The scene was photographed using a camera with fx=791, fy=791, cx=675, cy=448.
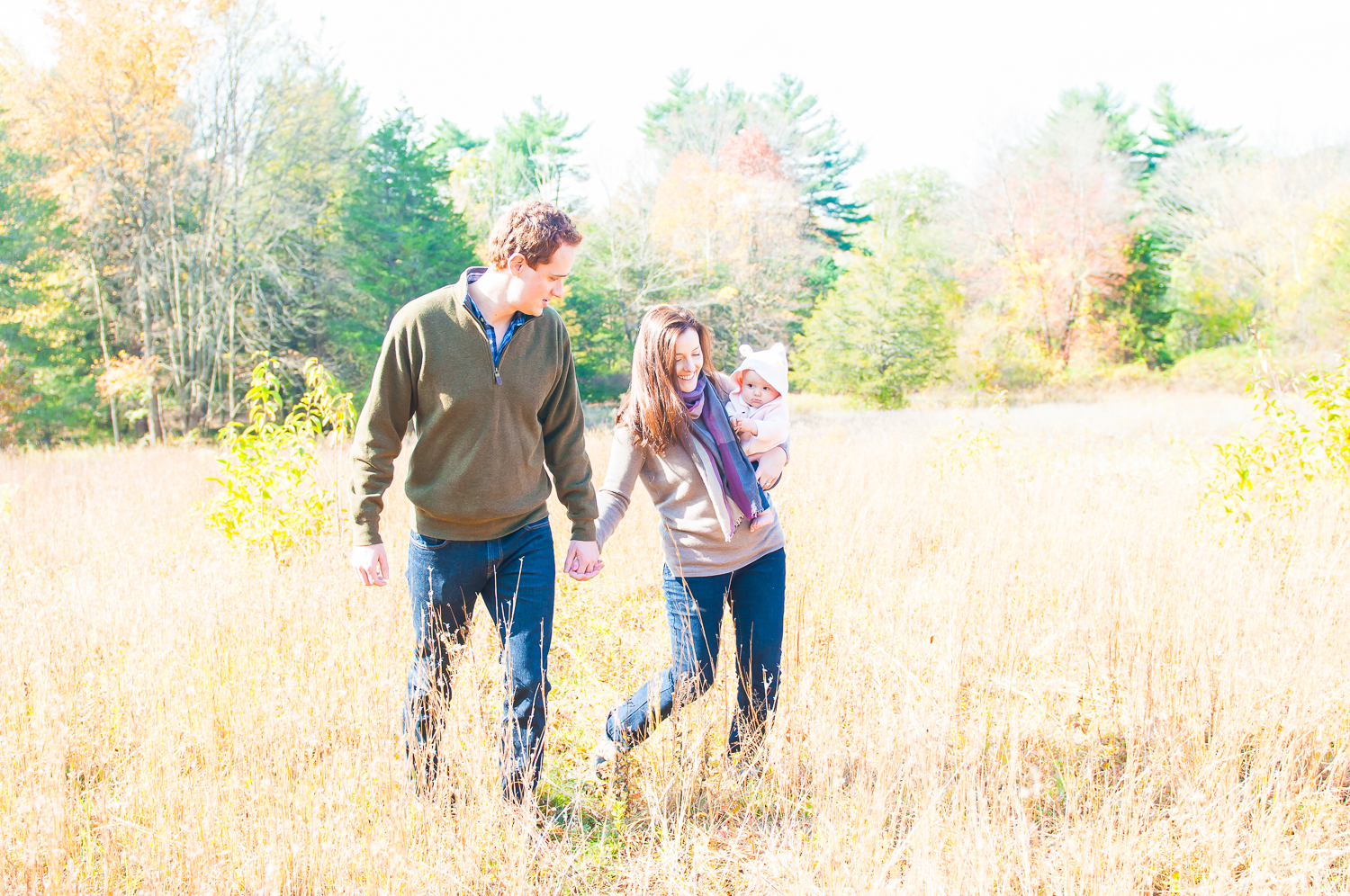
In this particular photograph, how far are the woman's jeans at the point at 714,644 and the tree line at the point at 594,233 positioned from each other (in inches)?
443

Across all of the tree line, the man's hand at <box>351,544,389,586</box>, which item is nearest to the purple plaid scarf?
the man's hand at <box>351,544,389,586</box>

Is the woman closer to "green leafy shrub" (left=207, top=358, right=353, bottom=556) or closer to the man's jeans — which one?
the man's jeans

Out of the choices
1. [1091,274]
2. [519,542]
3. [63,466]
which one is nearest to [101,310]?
[63,466]

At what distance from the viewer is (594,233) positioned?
26.0 metres

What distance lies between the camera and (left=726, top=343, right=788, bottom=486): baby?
8.09 feet

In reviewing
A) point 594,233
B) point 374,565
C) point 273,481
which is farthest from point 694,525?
point 594,233

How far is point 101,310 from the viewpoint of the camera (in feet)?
53.8

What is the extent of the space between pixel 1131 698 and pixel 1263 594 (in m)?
1.19

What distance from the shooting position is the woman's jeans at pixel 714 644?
236 cm

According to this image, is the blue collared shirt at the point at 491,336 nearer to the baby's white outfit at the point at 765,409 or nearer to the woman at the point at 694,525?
the woman at the point at 694,525

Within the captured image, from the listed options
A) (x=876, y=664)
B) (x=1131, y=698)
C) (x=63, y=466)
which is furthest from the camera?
(x=63, y=466)

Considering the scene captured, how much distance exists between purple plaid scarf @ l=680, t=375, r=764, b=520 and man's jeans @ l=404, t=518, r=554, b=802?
1.87ft

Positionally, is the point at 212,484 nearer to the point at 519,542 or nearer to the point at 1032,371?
the point at 519,542

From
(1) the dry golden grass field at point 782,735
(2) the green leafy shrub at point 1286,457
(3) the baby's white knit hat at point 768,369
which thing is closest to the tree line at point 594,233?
(2) the green leafy shrub at point 1286,457
